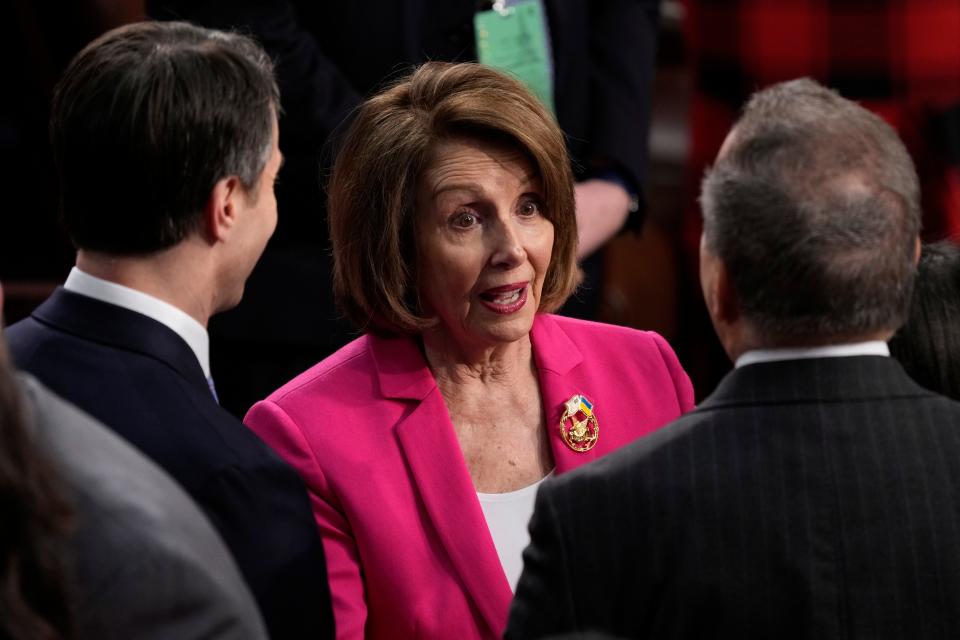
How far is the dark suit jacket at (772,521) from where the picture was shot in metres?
1.50

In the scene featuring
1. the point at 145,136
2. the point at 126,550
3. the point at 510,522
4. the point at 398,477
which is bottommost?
the point at 510,522

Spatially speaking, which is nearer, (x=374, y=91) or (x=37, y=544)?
(x=37, y=544)

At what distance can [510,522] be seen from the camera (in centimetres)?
222

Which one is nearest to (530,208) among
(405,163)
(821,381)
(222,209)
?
(405,163)

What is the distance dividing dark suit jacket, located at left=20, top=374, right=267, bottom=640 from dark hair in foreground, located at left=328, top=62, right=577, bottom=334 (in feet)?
3.46

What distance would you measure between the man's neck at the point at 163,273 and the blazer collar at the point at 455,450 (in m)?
0.49

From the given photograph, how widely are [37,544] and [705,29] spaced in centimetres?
281

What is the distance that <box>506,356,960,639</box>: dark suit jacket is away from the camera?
4.91 ft

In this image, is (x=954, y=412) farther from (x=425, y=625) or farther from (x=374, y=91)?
(x=374, y=91)

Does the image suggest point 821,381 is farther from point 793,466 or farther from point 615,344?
point 615,344

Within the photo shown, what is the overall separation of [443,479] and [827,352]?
31.4 inches

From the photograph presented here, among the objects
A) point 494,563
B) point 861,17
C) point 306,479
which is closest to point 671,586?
point 494,563

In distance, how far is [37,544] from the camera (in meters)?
1.12

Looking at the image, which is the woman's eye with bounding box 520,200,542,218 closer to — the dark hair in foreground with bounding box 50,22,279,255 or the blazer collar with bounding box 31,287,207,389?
the dark hair in foreground with bounding box 50,22,279,255
